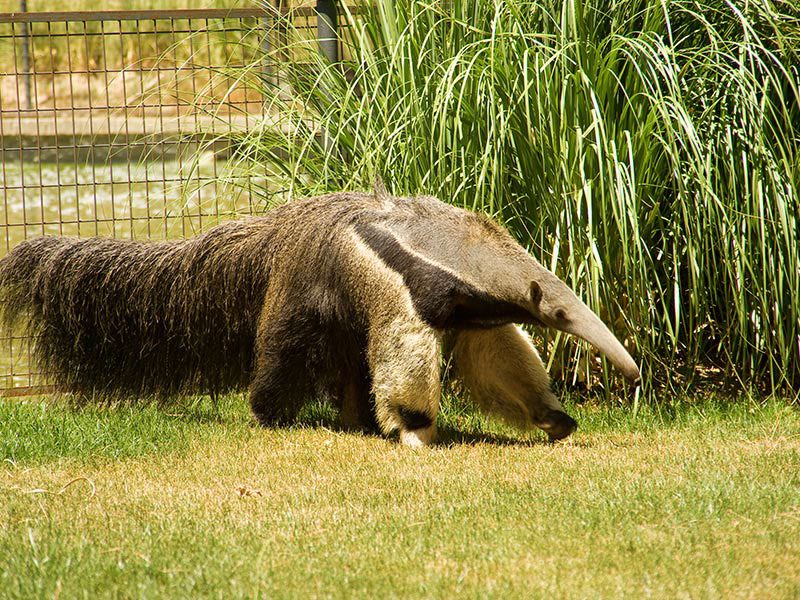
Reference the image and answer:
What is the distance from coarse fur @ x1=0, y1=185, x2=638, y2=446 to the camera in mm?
5535

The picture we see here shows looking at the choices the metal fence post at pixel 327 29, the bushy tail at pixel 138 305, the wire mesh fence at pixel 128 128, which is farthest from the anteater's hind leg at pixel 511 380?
the metal fence post at pixel 327 29

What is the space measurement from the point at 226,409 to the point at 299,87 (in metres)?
2.17

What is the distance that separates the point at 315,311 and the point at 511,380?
3.71 feet

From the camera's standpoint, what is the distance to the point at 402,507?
4.48 m

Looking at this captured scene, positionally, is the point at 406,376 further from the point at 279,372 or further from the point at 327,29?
the point at 327,29

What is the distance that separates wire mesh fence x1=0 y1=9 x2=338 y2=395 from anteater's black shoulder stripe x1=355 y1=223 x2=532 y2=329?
1.60 m

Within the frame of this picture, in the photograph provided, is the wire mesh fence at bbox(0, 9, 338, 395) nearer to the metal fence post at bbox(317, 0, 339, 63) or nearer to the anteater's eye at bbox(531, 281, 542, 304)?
the metal fence post at bbox(317, 0, 339, 63)

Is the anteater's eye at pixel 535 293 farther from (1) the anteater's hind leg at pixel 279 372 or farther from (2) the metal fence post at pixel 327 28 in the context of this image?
(2) the metal fence post at pixel 327 28

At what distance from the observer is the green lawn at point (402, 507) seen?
11.6 feet

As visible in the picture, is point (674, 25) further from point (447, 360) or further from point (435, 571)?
point (435, 571)

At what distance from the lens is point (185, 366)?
649 centimetres

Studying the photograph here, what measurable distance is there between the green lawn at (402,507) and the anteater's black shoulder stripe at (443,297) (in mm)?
672

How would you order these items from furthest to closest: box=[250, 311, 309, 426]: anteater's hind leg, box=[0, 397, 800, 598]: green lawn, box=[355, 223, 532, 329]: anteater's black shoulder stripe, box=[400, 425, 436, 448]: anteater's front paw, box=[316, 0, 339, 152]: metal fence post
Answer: box=[316, 0, 339, 152]: metal fence post
box=[250, 311, 309, 426]: anteater's hind leg
box=[400, 425, 436, 448]: anteater's front paw
box=[355, 223, 532, 329]: anteater's black shoulder stripe
box=[0, 397, 800, 598]: green lawn

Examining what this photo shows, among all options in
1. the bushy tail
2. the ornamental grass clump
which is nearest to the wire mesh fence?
the bushy tail
